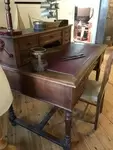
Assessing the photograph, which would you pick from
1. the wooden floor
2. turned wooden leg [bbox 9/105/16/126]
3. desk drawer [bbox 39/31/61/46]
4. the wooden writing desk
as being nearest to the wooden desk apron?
the wooden writing desk

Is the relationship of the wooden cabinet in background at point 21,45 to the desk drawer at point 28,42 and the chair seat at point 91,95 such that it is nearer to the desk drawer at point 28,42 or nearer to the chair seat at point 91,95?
the desk drawer at point 28,42

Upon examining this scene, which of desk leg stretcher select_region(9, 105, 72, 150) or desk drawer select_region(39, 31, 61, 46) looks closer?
desk leg stretcher select_region(9, 105, 72, 150)

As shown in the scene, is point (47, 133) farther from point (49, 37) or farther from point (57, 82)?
point (49, 37)

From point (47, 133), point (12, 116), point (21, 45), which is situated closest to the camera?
point (21, 45)

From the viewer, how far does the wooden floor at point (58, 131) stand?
1.47 metres

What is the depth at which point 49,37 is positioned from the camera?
1513 millimetres

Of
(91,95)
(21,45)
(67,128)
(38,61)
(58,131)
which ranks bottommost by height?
(58,131)

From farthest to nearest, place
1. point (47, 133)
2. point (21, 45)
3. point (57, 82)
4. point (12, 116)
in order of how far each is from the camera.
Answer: point (12, 116) → point (47, 133) → point (21, 45) → point (57, 82)

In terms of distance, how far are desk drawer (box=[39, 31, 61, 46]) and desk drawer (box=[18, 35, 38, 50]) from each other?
95 millimetres

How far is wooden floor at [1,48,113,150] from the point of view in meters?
1.47

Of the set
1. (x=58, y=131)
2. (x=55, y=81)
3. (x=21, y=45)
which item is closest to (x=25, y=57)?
(x=21, y=45)

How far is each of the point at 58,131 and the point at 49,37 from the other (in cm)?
104

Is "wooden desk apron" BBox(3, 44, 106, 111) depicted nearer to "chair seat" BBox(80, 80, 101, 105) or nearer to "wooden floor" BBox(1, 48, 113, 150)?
"chair seat" BBox(80, 80, 101, 105)

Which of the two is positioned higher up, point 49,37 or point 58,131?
point 49,37
